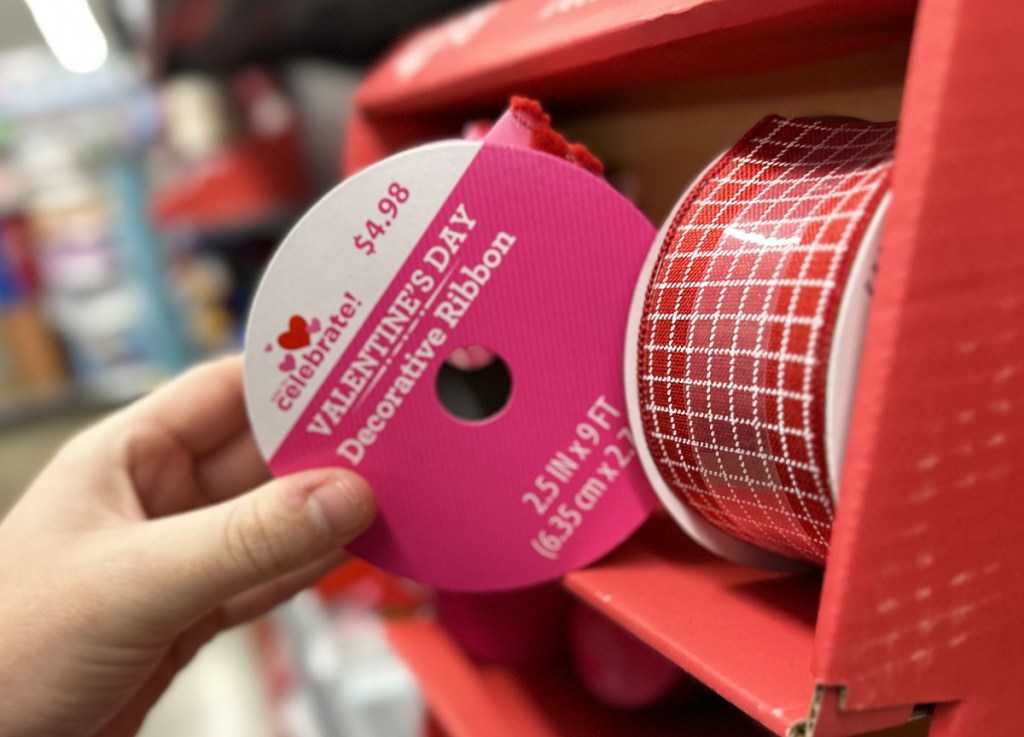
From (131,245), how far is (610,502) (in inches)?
116

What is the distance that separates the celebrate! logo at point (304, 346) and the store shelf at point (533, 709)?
39 centimetres

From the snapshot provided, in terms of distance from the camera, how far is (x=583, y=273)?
24.6 inches

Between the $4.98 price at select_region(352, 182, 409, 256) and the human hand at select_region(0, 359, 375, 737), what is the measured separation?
16 cm

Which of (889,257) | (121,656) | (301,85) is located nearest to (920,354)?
(889,257)

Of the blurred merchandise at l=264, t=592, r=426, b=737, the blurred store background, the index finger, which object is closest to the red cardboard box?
the index finger

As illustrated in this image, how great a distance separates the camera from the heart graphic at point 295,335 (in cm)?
61

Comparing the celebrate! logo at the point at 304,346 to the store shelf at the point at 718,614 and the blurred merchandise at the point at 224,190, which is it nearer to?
the store shelf at the point at 718,614

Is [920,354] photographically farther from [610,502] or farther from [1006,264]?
[610,502]

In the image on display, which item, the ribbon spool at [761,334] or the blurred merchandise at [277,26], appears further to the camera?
the blurred merchandise at [277,26]

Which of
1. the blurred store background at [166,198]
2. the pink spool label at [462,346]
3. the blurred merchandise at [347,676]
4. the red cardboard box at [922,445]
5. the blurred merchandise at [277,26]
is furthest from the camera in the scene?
the blurred store background at [166,198]

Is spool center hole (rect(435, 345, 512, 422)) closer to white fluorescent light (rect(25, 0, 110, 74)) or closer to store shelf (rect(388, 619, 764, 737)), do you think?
store shelf (rect(388, 619, 764, 737))

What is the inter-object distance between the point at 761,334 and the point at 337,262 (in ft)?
0.94

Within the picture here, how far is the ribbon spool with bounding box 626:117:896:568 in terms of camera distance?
443 millimetres

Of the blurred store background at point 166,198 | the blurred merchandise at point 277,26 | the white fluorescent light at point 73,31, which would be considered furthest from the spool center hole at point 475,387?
the white fluorescent light at point 73,31
